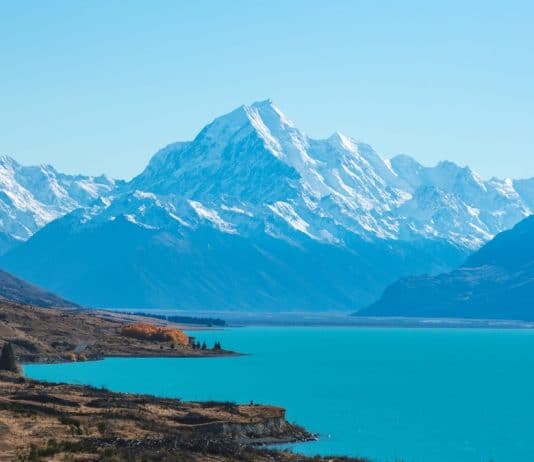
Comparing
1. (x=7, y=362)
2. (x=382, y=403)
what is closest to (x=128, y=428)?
(x=382, y=403)

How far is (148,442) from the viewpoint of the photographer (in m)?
93.3

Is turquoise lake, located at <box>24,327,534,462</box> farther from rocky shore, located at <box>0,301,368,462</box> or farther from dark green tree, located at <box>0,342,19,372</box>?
dark green tree, located at <box>0,342,19,372</box>

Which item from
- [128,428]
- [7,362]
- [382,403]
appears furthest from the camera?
[7,362]

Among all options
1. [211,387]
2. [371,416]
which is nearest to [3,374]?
[211,387]

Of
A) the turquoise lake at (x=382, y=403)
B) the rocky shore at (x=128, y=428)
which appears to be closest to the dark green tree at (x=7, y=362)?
the turquoise lake at (x=382, y=403)

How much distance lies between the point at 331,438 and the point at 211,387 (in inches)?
2059

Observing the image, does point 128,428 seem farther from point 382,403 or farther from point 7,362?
point 7,362

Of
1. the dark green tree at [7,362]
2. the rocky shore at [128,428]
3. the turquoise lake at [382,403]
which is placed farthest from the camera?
the dark green tree at [7,362]

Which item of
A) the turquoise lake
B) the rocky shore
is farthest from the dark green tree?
the rocky shore

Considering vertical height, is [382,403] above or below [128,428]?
above

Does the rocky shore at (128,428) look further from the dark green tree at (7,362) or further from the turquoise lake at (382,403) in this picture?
the dark green tree at (7,362)

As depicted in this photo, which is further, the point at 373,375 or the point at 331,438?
the point at 373,375

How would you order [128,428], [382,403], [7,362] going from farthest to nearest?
[7,362], [382,403], [128,428]

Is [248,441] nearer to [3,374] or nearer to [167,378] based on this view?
[3,374]
